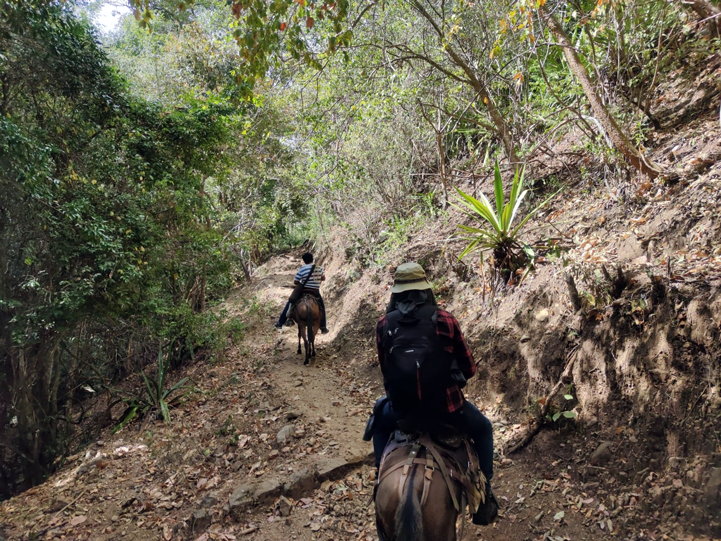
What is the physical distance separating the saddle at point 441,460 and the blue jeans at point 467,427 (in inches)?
3.1

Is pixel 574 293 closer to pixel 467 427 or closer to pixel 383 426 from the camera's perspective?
pixel 467 427

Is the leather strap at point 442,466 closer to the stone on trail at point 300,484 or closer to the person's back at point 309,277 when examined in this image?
the stone on trail at point 300,484

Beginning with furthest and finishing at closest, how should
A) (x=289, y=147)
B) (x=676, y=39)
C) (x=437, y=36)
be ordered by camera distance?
(x=289, y=147) < (x=437, y=36) < (x=676, y=39)

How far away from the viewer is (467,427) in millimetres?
3018

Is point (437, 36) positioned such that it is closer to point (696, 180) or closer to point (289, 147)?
point (696, 180)

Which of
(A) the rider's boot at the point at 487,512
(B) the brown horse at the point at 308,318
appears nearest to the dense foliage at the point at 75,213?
(B) the brown horse at the point at 308,318

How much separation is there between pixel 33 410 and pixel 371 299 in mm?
7351

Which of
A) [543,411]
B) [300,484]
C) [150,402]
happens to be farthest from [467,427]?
[150,402]

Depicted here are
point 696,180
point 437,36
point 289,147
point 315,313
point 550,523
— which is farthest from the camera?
point 289,147

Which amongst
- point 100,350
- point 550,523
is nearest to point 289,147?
point 100,350

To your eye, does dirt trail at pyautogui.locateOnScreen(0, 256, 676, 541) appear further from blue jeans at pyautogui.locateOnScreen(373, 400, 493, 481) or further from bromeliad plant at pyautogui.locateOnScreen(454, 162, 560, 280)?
bromeliad plant at pyautogui.locateOnScreen(454, 162, 560, 280)

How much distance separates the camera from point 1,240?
6.26 meters

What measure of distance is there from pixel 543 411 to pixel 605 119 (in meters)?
3.81

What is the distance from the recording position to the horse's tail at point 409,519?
2385mm
